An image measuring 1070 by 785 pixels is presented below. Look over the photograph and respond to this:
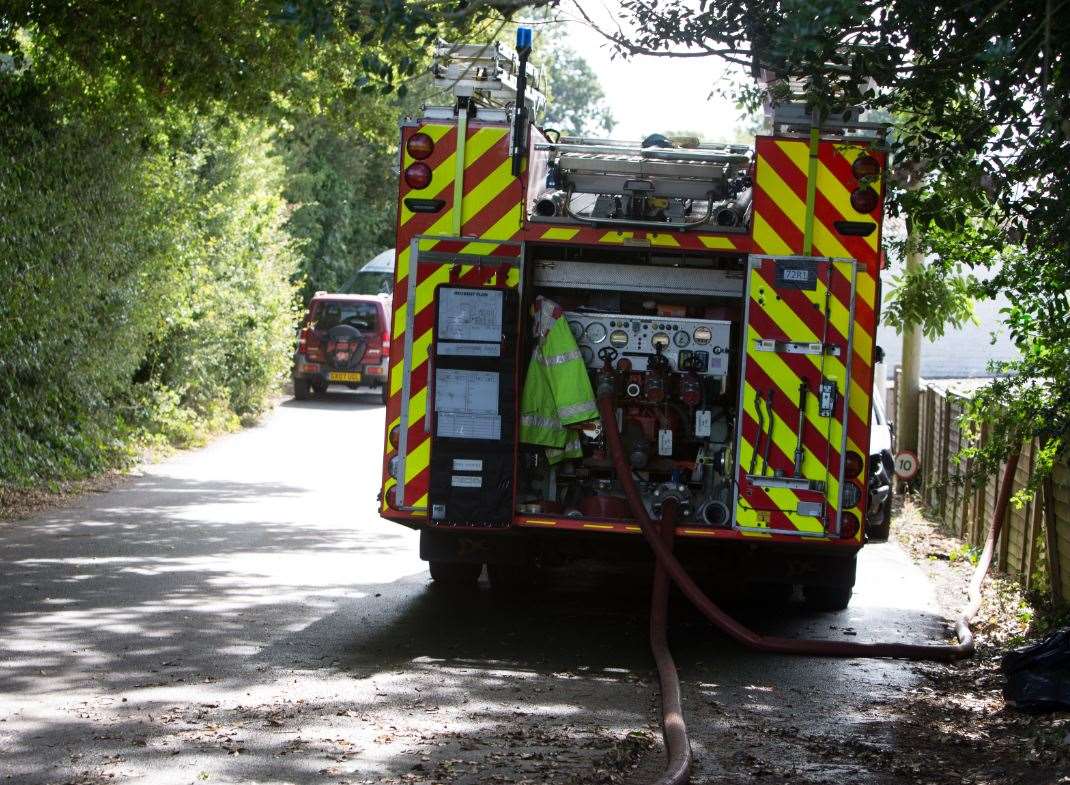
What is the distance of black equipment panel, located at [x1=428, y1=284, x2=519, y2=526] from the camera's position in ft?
30.8

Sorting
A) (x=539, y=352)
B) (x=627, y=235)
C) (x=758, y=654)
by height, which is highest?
(x=627, y=235)

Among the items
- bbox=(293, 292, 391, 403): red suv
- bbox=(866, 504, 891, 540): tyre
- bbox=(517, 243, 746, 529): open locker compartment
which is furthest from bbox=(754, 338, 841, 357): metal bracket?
bbox=(293, 292, 391, 403): red suv

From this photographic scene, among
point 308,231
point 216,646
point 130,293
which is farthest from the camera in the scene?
point 308,231

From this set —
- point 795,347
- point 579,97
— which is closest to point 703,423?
point 795,347

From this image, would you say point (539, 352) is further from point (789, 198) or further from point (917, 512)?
point (917, 512)

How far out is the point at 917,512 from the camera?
717 inches

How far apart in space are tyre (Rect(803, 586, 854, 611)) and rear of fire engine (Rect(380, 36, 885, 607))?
2.50 ft

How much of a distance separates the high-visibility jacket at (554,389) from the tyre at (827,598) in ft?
7.74

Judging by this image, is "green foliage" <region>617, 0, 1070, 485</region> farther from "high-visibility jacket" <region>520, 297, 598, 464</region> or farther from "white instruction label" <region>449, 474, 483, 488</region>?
"white instruction label" <region>449, 474, 483, 488</region>

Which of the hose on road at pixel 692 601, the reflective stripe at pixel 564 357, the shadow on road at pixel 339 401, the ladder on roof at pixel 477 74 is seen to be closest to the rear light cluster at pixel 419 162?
the ladder on roof at pixel 477 74

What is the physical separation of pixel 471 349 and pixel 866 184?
243cm

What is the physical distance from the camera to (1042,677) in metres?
7.98

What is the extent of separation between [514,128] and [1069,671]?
424 centimetres

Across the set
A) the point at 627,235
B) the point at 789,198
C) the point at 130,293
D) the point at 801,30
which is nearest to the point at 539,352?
the point at 627,235
